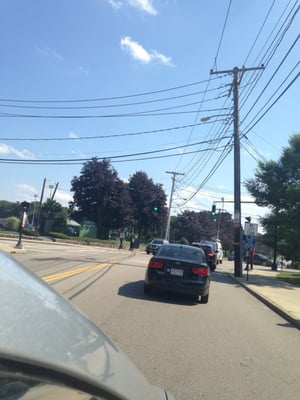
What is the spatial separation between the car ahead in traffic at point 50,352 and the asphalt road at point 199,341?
289 centimetres

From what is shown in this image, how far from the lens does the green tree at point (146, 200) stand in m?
70.8

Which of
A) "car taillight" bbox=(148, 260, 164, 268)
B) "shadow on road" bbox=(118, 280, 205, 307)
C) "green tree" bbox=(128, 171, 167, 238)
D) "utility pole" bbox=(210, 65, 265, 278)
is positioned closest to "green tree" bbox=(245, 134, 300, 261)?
"utility pole" bbox=(210, 65, 265, 278)

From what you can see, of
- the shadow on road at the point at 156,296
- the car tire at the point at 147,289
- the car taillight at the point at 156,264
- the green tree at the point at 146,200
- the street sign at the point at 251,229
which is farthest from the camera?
the green tree at the point at 146,200

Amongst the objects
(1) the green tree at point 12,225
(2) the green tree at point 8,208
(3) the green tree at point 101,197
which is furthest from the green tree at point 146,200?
(2) the green tree at point 8,208

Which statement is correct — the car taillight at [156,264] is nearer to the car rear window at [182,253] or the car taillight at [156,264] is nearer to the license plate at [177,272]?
the license plate at [177,272]

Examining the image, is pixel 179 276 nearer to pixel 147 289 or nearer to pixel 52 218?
pixel 147 289

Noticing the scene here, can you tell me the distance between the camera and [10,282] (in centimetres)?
159

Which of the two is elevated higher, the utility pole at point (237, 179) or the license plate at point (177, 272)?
the utility pole at point (237, 179)

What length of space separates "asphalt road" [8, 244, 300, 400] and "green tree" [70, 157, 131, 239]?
49.3 m

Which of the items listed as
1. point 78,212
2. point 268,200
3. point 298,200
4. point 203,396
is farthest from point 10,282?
point 78,212

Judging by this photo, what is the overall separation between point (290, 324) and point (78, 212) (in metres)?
56.3

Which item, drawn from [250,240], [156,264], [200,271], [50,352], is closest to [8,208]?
[250,240]

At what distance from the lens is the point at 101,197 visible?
200 ft

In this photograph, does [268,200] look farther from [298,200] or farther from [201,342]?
[201,342]
